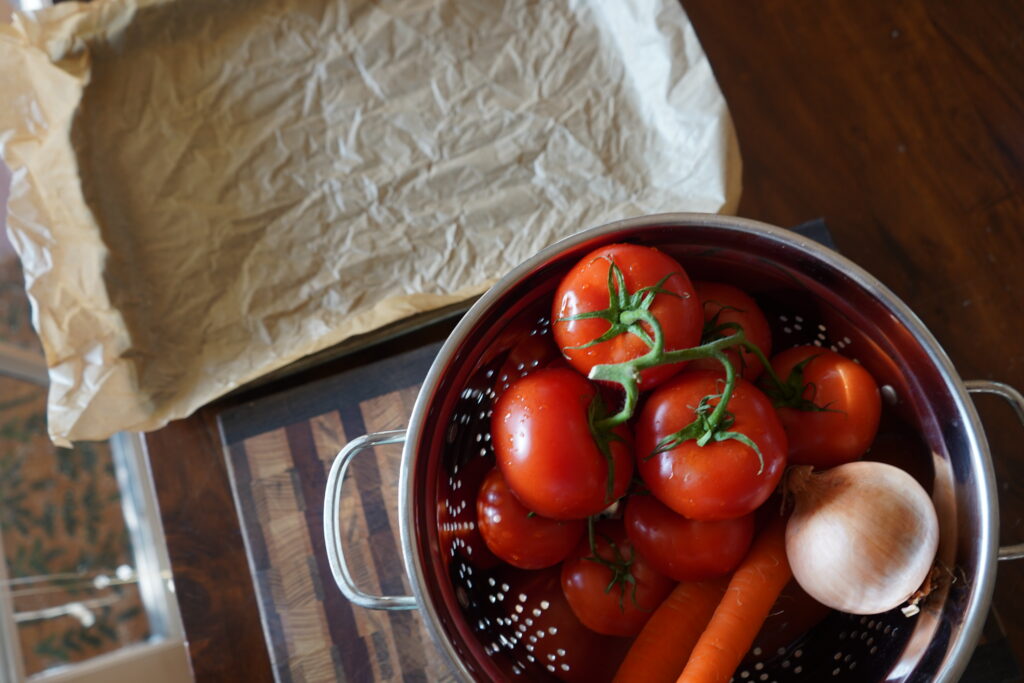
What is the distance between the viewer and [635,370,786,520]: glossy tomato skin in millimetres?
452

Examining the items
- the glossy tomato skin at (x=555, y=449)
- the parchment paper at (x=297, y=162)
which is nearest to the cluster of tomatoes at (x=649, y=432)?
the glossy tomato skin at (x=555, y=449)

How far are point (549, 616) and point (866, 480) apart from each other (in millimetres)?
239

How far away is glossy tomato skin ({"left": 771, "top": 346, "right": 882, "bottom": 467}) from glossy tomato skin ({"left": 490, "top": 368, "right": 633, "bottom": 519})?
126mm

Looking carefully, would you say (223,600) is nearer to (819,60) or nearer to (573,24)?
(573,24)

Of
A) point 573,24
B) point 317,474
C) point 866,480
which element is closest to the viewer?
point 866,480

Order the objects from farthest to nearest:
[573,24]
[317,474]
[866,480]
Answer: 1. [573,24]
2. [317,474]
3. [866,480]

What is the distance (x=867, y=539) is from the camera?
457 millimetres

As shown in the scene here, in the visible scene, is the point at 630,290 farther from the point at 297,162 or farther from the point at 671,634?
the point at 297,162

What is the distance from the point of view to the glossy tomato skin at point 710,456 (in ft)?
1.48

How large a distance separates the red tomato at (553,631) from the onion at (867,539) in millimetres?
166

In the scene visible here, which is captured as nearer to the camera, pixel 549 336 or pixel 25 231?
pixel 549 336

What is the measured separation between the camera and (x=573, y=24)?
0.78 m

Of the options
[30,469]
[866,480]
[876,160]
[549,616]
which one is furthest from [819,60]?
[30,469]

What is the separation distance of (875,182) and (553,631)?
20.2 inches
